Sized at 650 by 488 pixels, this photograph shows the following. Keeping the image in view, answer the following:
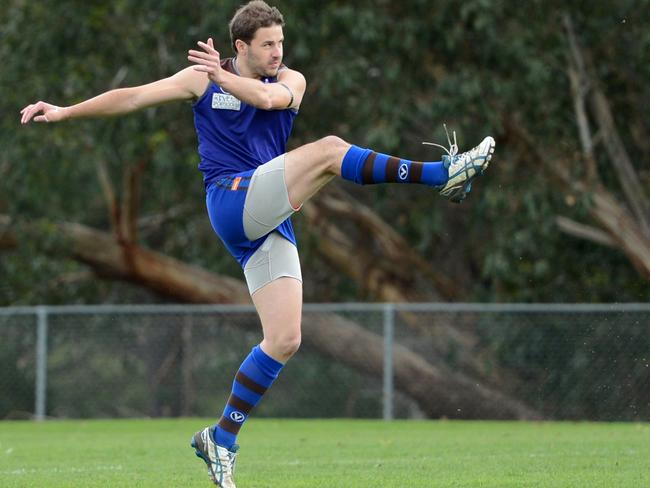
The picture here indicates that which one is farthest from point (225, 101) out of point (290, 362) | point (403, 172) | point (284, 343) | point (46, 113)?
point (290, 362)

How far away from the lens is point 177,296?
71.9 ft

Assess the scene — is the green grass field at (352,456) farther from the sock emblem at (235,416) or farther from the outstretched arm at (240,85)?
the outstretched arm at (240,85)

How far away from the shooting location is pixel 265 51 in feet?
21.5

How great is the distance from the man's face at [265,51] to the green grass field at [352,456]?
2237 mm

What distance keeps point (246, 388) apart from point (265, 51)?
171 centimetres

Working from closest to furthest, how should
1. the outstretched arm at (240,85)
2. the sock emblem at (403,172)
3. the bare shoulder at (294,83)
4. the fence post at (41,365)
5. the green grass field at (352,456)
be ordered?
1. the outstretched arm at (240,85)
2. the sock emblem at (403,172)
3. the bare shoulder at (294,83)
4. the green grass field at (352,456)
5. the fence post at (41,365)

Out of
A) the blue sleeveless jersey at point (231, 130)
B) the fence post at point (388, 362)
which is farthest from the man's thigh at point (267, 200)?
the fence post at point (388, 362)

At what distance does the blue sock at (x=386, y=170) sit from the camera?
20.5ft

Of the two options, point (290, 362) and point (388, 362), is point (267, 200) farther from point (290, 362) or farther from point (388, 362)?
point (290, 362)

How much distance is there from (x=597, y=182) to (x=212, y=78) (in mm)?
13246

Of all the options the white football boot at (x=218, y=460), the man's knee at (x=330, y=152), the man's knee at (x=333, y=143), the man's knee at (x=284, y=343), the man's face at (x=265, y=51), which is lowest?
the white football boot at (x=218, y=460)

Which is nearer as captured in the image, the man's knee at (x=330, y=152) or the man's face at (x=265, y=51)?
the man's knee at (x=330, y=152)

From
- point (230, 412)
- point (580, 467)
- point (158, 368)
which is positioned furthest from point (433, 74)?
point (230, 412)

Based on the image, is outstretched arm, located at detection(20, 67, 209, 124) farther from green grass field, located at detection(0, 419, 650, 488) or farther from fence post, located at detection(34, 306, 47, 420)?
fence post, located at detection(34, 306, 47, 420)
